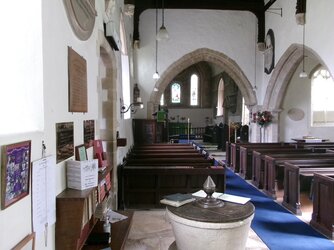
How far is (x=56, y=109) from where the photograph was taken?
1845 millimetres

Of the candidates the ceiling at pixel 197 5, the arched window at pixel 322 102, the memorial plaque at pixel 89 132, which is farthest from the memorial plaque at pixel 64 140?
the arched window at pixel 322 102

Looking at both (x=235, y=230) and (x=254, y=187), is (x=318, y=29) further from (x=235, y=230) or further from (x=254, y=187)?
(x=235, y=230)

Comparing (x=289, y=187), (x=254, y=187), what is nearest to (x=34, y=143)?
(x=289, y=187)

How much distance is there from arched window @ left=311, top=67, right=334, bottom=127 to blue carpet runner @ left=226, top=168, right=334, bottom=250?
612cm

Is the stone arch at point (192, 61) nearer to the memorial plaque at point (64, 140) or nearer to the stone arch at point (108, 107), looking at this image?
the stone arch at point (108, 107)

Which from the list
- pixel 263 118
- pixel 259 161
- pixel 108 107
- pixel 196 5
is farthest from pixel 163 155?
pixel 196 5

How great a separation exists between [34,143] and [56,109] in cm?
38

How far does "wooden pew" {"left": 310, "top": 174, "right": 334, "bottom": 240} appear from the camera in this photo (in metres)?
4.22

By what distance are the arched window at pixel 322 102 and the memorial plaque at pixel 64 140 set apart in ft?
34.2

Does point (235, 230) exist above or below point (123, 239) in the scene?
above

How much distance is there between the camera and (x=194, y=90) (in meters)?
22.3

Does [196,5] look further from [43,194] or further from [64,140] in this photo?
[43,194]

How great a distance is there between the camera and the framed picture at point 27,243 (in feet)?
4.28

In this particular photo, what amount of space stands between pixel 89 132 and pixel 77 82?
1.83 feet
